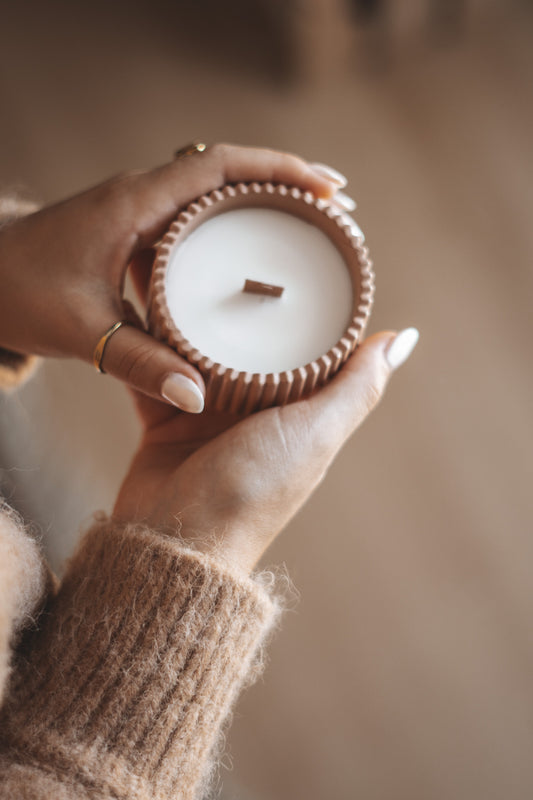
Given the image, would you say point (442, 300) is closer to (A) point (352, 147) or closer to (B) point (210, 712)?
(A) point (352, 147)

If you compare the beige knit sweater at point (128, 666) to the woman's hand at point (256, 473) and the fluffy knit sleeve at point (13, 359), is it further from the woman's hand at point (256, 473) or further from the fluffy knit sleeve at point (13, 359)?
the fluffy knit sleeve at point (13, 359)

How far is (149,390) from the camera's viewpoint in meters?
0.50

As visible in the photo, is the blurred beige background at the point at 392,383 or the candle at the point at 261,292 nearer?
the candle at the point at 261,292

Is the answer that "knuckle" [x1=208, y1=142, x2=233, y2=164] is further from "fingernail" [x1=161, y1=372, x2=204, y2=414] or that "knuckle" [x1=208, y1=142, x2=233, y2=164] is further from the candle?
"fingernail" [x1=161, y1=372, x2=204, y2=414]

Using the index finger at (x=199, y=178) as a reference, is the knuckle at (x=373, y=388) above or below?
below

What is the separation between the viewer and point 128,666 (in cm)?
47

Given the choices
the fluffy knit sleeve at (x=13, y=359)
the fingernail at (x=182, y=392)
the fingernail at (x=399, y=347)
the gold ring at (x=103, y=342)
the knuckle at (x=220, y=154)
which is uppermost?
the knuckle at (x=220, y=154)

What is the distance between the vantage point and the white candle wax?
52 centimetres

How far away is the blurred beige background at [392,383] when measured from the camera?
76 centimetres

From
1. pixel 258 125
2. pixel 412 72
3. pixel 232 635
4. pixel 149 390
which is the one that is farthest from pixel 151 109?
pixel 232 635

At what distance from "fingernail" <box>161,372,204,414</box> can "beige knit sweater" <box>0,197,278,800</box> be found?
0.32ft

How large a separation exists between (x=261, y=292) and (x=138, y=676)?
0.95ft

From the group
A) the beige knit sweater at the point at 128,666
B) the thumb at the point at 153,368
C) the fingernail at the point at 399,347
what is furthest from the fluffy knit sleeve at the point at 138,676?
the fingernail at the point at 399,347

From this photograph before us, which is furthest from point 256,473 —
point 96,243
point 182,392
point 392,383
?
point 392,383
